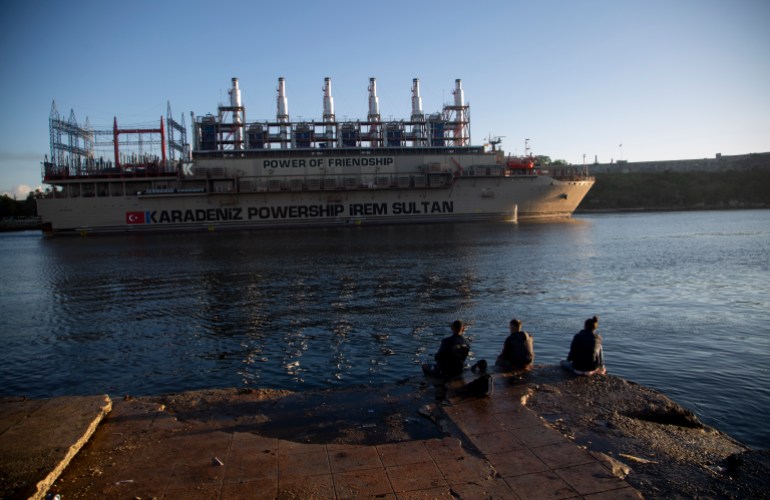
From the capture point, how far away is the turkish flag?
63125 mm

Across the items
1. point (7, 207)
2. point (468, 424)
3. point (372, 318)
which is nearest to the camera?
point (468, 424)

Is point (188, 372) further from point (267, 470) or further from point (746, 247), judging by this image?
point (746, 247)

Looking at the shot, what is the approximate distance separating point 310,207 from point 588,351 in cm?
5806

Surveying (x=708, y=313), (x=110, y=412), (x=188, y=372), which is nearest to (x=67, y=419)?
(x=110, y=412)

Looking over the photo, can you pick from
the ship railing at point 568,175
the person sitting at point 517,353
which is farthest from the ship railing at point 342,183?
the person sitting at point 517,353

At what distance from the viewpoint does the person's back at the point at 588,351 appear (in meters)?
9.12

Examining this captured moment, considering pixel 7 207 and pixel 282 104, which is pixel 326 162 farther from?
pixel 7 207

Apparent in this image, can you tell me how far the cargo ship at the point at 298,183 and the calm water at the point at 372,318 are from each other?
31993 millimetres

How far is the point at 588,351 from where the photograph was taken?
29.9 feet

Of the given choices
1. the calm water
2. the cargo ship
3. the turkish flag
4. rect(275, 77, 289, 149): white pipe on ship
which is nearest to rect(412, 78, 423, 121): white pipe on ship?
the cargo ship

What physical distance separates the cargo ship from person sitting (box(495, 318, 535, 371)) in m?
56.0

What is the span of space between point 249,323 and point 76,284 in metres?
13.9

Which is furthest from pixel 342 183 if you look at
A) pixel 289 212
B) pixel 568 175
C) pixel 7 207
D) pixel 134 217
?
pixel 7 207

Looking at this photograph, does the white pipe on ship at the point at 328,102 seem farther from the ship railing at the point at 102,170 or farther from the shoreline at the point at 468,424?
the shoreline at the point at 468,424
